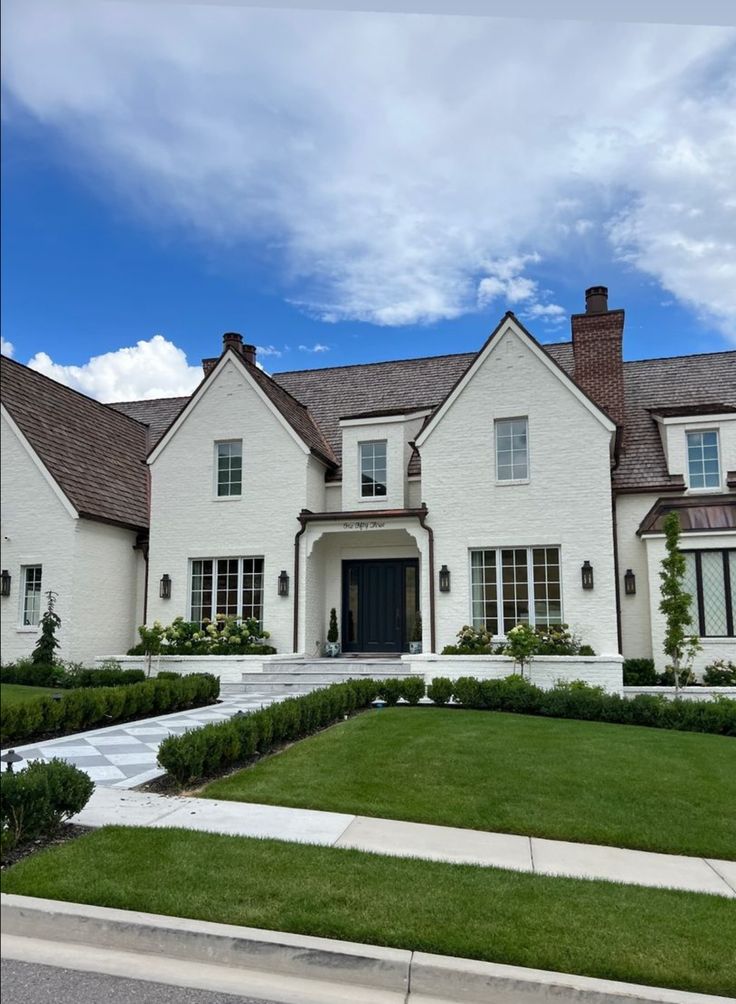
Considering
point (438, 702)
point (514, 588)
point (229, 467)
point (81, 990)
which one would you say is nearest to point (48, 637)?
point (229, 467)

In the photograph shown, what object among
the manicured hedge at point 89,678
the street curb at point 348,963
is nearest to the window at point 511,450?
the manicured hedge at point 89,678

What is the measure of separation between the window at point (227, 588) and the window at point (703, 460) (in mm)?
10071

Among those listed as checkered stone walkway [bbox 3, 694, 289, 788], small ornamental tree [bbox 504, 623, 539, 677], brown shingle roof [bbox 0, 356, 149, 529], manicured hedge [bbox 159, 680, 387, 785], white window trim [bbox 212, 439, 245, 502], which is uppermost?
white window trim [bbox 212, 439, 245, 502]

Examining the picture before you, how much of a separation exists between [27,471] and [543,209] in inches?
163

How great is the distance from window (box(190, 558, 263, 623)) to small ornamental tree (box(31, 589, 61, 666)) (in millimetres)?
3841

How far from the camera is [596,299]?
17.2 meters

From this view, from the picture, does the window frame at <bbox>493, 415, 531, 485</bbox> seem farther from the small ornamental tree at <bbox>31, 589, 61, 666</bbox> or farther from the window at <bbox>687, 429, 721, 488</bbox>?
the small ornamental tree at <bbox>31, 589, 61, 666</bbox>

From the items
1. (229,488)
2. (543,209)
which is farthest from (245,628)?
(543,209)

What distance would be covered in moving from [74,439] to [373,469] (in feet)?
36.5

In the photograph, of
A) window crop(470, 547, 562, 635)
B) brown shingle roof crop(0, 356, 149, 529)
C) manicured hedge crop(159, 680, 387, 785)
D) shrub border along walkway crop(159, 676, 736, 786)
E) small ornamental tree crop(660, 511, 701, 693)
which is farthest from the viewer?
window crop(470, 547, 562, 635)

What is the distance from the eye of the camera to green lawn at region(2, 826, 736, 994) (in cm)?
364

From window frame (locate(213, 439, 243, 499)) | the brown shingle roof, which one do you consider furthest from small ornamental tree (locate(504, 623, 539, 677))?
the brown shingle roof

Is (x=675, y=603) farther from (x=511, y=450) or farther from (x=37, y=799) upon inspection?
(x=37, y=799)

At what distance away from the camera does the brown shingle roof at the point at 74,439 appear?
14.0 feet
